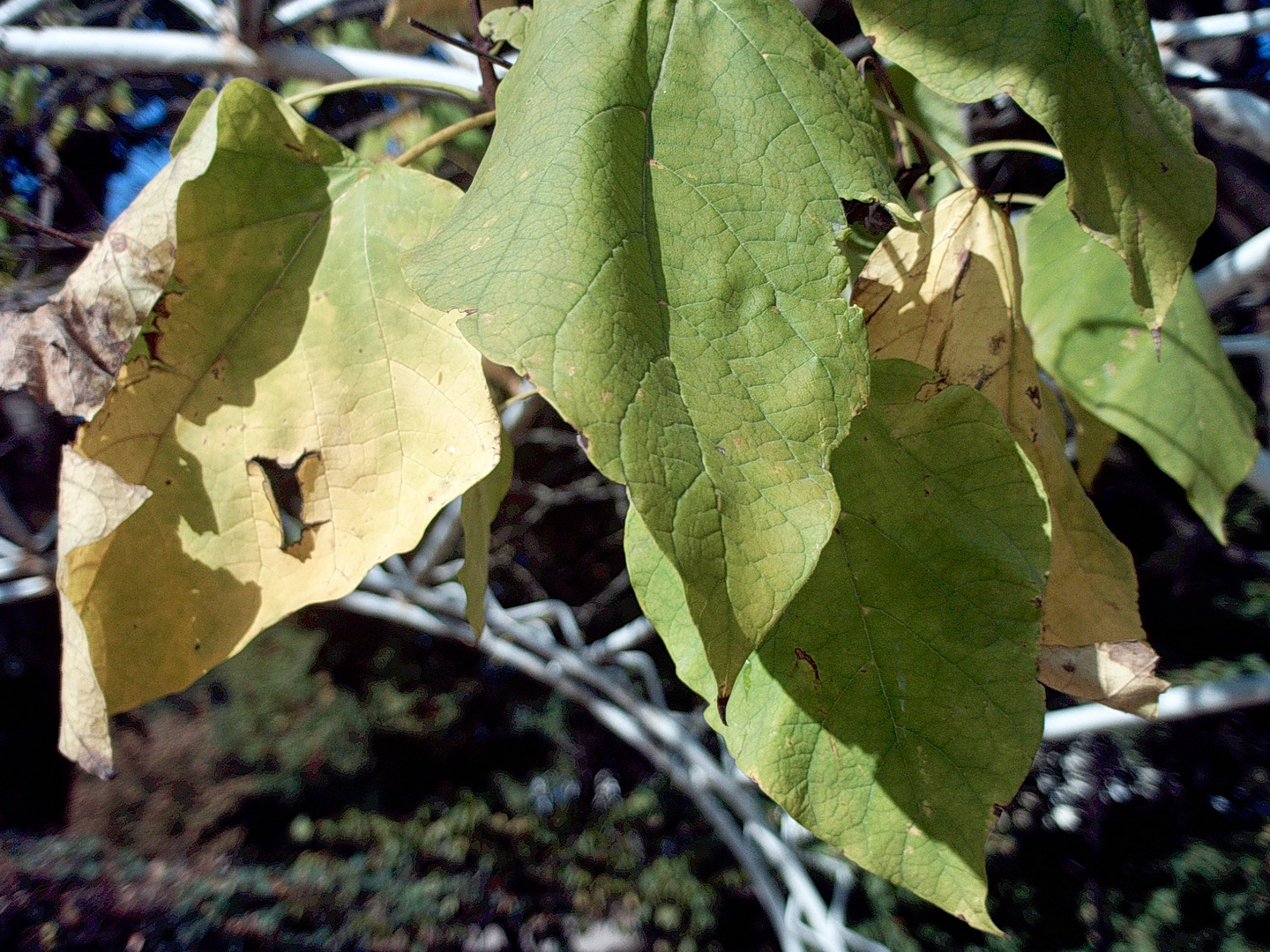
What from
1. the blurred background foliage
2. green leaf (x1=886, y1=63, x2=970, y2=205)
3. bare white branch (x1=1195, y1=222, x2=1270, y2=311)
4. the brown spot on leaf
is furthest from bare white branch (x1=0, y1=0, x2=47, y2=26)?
bare white branch (x1=1195, y1=222, x2=1270, y2=311)

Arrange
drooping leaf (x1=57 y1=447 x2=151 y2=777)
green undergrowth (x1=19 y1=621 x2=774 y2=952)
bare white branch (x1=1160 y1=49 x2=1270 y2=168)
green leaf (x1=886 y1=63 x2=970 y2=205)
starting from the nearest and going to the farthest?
drooping leaf (x1=57 y1=447 x2=151 y2=777) → green leaf (x1=886 y1=63 x2=970 y2=205) → bare white branch (x1=1160 y1=49 x2=1270 y2=168) → green undergrowth (x1=19 y1=621 x2=774 y2=952)

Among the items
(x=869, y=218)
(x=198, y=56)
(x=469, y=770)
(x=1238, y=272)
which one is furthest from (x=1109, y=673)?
(x=469, y=770)

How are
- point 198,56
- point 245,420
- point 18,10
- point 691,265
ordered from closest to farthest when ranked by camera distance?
point 691,265, point 245,420, point 198,56, point 18,10

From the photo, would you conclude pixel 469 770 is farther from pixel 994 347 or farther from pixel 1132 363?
pixel 994 347

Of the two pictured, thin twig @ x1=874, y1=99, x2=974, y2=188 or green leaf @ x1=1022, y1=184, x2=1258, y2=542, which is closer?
thin twig @ x1=874, y1=99, x2=974, y2=188

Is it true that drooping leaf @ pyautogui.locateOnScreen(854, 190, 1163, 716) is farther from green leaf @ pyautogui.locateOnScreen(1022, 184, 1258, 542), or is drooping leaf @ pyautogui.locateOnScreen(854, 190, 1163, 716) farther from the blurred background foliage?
the blurred background foliage

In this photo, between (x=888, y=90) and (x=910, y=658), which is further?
(x=888, y=90)

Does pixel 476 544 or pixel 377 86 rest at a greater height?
pixel 377 86

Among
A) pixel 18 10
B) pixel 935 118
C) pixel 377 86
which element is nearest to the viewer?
pixel 377 86
